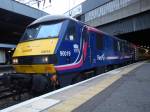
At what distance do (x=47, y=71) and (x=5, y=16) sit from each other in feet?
65.4

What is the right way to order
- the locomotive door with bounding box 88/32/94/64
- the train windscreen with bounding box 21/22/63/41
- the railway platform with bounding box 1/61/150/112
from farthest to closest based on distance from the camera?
the locomotive door with bounding box 88/32/94/64 < the train windscreen with bounding box 21/22/63/41 < the railway platform with bounding box 1/61/150/112

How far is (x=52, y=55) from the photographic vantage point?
1033 centimetres

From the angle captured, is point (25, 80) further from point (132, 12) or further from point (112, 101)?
point (132, 12)

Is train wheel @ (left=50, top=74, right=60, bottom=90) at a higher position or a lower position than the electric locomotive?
lower

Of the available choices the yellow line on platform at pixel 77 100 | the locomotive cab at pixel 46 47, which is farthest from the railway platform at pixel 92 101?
the locomotive cab at pixel 46 47

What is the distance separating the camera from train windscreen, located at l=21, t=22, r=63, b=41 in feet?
37.0

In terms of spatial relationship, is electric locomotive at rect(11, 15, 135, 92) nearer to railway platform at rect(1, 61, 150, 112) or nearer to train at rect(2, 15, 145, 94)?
train at rect(2, 15, 145, 94)

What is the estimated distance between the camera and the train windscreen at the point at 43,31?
11276mm

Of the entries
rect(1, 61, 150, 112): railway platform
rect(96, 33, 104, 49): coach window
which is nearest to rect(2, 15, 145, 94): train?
rect(1, 61, 150, 112): railway platform

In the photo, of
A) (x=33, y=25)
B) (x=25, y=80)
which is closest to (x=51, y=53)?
(x=25, y=80)

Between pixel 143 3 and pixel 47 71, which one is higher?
pixel 143 3

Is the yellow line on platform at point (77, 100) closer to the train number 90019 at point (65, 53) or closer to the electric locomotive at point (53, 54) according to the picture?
the electric locomotive at point (53, 54)

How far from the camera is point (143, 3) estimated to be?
3181 cm

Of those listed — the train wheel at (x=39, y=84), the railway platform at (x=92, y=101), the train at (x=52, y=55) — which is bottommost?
the railway platform at (x=92, y=101)
